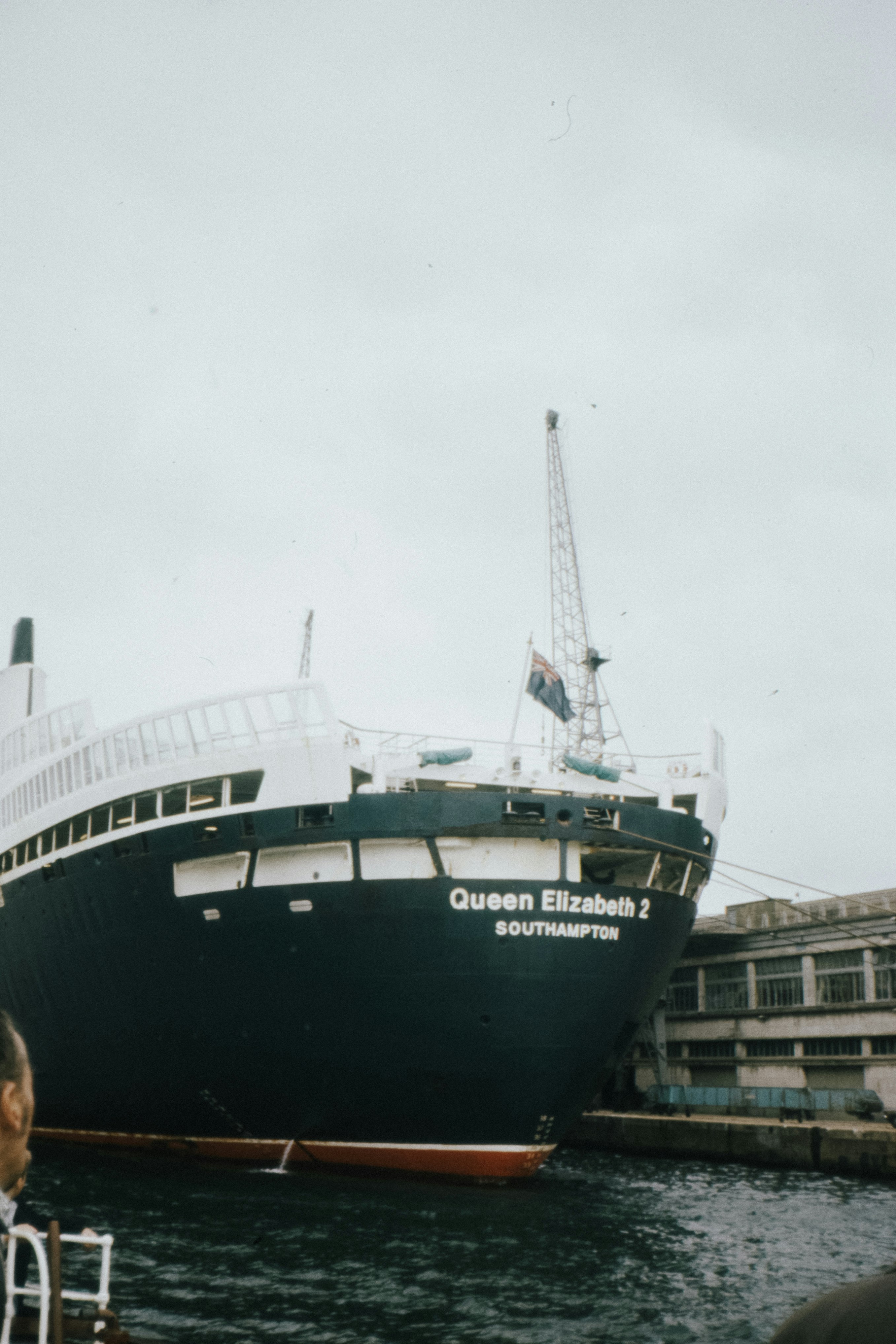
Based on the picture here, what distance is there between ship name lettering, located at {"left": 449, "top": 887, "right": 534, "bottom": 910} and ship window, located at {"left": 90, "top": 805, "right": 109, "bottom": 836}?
1074cm

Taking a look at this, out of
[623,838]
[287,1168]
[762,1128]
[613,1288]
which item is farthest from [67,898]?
[762,1128]

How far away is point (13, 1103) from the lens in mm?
3377

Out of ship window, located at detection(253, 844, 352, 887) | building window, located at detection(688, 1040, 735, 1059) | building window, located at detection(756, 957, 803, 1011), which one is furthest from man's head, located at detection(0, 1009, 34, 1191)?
building window, located at detection(688, 1040, 735, 1059)

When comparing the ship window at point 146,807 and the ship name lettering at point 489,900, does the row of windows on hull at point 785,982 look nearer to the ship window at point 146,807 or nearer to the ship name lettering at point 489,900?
the ship name lettering at point 489,900

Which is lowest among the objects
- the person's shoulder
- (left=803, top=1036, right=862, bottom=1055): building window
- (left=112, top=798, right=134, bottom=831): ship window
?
(left=803, top=1036, right=862, bottom=1055): building window

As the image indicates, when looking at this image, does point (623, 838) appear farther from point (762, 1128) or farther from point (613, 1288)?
point (762, 1128)

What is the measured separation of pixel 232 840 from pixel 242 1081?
5.92 metres

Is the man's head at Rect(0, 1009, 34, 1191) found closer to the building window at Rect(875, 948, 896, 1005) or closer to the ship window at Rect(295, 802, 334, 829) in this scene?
the ship window at Rect(295, 802, 334, 829)

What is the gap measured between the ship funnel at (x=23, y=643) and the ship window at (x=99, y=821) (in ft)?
79.4

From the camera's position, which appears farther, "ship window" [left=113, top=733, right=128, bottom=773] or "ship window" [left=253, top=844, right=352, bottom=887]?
"ship window" [left=113, top=733, right=128, bottom=773]

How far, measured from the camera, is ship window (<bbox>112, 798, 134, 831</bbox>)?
97.2 feet

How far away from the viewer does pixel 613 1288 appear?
16.8 metres

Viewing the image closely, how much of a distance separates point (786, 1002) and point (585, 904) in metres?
32.5

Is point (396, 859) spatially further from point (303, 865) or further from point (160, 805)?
point (160, 805)
